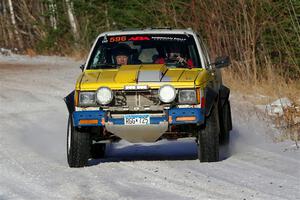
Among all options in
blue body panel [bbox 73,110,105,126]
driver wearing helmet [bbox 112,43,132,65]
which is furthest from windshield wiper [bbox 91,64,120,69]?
blue body panel [bbox 73,110,105,126]

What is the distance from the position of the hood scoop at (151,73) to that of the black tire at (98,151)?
5.74 feet

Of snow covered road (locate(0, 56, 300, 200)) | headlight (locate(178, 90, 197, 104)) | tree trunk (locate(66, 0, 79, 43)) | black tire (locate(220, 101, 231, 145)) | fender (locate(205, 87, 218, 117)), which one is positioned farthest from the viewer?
tree trunk (locate(66, 0, 79, 43))

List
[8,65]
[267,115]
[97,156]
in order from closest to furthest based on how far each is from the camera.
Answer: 1. [97,156]
2. [267,115]
3. [8,65]

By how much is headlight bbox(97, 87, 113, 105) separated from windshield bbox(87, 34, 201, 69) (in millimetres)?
1092

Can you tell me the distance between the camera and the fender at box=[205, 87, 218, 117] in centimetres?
1106

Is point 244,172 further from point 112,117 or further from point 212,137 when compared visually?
point 112,117

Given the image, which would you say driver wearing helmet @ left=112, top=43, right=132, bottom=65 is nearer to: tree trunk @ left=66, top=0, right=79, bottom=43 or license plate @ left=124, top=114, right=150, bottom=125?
license plate @ left=124, top=114, right=150, bottom=125

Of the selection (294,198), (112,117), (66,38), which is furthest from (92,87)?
(66,38)

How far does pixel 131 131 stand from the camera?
1093 cm

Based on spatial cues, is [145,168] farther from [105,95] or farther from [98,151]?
[98,151]

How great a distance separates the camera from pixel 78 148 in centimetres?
1113

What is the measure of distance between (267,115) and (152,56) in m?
A: 4.96

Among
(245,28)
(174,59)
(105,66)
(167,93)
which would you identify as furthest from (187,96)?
(245,28)

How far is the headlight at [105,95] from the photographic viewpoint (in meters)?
10.9
